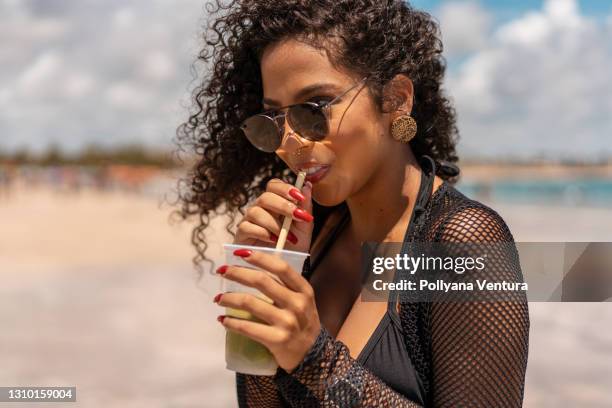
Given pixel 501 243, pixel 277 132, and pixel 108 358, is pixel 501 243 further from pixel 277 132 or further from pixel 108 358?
pixel 108 358

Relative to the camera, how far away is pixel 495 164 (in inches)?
3686

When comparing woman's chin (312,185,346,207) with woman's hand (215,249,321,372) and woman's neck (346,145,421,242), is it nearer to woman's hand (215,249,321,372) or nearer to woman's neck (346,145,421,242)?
woman's neck (346,145,421,242)

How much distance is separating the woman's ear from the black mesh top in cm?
40

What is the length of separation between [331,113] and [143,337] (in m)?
6.02

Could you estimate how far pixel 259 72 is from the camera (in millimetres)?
2432

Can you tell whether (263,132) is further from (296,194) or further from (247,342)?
(247,342)

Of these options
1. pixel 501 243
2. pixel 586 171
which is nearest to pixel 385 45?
pixel 501 243

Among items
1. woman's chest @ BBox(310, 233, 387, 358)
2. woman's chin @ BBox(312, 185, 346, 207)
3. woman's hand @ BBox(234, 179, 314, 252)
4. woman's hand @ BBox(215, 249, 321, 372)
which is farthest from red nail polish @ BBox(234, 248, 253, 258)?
woman's chest @ BBox(310, 233, 387, 358)

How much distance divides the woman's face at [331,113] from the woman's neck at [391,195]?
14 cm

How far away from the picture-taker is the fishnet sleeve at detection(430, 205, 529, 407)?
1612mm

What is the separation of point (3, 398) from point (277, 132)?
4542 mm

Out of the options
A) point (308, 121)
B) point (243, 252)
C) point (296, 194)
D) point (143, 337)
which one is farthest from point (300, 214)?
point (143, 337)

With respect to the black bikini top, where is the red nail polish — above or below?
above

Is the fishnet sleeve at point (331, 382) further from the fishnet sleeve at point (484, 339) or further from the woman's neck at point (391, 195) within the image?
the woman's neck at point (391, 195)
